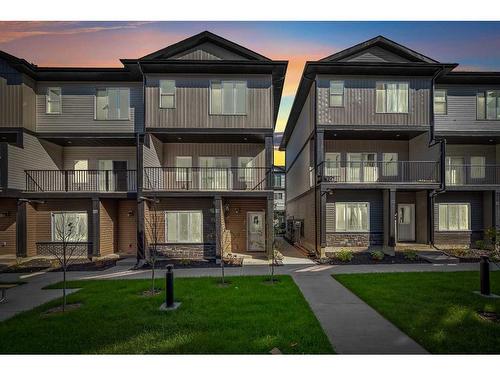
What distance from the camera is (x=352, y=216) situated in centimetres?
1641

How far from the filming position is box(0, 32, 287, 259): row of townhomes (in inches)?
587

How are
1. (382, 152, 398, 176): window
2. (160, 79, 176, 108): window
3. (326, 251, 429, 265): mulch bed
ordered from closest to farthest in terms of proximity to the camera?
(326, 251, 429, 265): mulch bed
(160, 79, 176, 108): window
(382, 152, 398, 176): window

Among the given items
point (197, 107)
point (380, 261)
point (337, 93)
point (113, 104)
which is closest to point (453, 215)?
point (380, 261)

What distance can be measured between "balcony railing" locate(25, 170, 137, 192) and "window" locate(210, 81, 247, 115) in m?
6.16

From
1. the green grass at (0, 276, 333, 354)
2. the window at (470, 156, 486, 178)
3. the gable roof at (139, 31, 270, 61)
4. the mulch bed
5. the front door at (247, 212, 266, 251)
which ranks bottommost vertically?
the mulch bed

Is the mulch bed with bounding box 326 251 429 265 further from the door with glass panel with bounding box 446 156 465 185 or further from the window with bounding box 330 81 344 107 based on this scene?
the window with bounding box 330 81 344 107

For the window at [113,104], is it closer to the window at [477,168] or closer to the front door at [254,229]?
the front door at [254,229]

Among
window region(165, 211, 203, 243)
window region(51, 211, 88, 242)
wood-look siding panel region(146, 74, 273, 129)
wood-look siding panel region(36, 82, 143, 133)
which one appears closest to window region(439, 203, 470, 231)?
wood-look siding panel region(146, 74, 273, 129)

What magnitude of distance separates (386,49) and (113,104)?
15.8 meters

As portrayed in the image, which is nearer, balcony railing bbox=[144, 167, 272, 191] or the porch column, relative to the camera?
the porch column

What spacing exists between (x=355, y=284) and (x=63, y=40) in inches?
626

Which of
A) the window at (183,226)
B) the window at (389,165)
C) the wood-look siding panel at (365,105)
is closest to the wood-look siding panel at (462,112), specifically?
the wood-look siding panel at (365,105)

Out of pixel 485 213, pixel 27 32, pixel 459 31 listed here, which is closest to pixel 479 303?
pixel 459 31

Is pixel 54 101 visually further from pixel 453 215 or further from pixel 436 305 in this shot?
pixel 453 215
